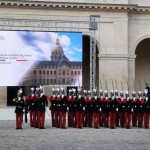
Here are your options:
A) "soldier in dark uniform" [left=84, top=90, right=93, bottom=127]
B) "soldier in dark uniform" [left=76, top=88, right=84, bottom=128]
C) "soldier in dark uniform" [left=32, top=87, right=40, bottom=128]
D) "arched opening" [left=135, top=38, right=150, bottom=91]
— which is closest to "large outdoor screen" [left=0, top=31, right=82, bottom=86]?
"arched opening" [left=135, top=38, right=150, bottom=91]

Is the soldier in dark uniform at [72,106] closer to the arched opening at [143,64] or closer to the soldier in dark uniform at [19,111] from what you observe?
the soldier in dark uniform at [19,111]

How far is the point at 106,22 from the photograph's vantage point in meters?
39.4

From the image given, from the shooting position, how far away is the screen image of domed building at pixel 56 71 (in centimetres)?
3538

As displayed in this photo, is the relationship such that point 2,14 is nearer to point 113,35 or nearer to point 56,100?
point 113,35

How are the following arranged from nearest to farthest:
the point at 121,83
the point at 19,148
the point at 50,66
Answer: the point at 19,148 → the point at 50,66 → the point at 121,83

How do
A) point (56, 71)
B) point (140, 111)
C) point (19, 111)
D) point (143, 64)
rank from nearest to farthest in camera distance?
point (19, 111) → point (140, 111) → point (56, 71) → point (143, 64)

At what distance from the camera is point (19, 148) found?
15.8m

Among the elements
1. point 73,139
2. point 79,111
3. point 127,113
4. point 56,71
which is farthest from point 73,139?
point 56,71

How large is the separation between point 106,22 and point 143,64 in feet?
23.4

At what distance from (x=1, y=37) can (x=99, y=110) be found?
12.2m

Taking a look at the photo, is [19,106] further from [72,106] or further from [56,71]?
[56,71]

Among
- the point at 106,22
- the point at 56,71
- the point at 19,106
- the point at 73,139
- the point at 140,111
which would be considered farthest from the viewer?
the point at 106,22

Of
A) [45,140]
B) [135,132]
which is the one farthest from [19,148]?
[135,132]

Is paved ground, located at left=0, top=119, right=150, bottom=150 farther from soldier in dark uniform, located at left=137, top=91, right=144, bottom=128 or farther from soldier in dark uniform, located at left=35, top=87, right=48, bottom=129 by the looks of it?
soldier in dark uniform, located at left=137, top=91, right=144, bottom=128
